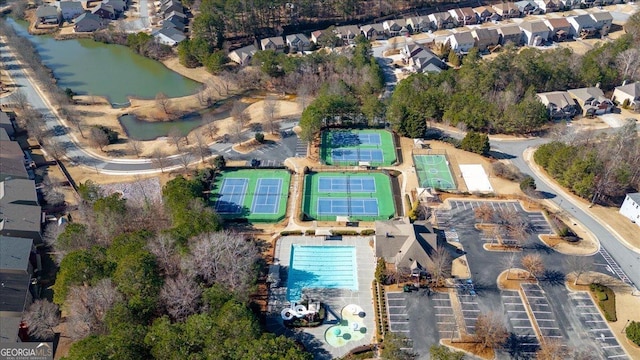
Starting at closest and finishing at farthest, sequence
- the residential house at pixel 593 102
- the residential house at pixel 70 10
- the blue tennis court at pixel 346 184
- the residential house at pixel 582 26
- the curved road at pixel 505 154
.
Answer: the curved road at pixel 505 154, the blue tennis court at pixel 346 184, the residential house at pixel 593 102, the residential house at pixel 582 26, the residential house at pixel 70 10

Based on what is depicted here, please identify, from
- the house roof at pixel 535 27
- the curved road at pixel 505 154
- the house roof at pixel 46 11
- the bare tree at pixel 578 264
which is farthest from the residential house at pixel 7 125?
the house roof at pixel 535 27

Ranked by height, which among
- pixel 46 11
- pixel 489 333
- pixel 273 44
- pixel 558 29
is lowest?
pixel 489 333

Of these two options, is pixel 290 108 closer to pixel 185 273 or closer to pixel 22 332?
pixel 185 273

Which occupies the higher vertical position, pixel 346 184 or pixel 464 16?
pixel 464 16

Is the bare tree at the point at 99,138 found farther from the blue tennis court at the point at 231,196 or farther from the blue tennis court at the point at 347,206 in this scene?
the blue tennis court at the point at 347,206

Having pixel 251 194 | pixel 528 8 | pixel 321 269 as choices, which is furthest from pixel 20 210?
pixel 528 8

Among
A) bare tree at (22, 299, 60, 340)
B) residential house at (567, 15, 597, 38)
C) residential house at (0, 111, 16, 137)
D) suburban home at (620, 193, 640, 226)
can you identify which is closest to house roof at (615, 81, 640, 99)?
suburban home at (620, 193, 640, 226)

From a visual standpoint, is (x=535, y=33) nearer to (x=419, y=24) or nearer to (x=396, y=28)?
(x=419, y=24)

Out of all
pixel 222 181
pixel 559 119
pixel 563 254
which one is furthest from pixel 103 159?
pixel 559 119
